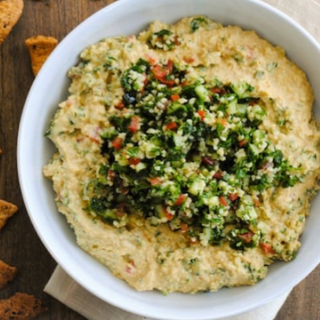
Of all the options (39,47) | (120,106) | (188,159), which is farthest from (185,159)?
(39,47)

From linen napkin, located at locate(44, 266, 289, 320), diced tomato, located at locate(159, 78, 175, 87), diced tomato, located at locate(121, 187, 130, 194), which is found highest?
diced tomato, located at locate(159, 78, 175, 87)

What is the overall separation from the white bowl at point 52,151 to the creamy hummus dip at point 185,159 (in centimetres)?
7

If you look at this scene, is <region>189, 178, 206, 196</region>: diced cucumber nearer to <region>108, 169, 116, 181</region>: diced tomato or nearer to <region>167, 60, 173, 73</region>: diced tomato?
<region>108, 169, 116, 181</region>: diced tomato

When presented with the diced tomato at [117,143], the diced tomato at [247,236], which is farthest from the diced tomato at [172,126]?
the diced tomato at [247,236]

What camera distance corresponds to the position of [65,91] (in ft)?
8.93

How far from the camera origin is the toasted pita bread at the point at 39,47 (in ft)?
9.57

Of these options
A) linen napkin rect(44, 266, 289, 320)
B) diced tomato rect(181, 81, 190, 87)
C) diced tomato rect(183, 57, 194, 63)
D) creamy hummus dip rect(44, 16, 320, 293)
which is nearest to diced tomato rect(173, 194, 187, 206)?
creamy hummus dip rect(44, 16, 320, 293)

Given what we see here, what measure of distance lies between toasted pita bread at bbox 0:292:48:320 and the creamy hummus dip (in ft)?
1.99

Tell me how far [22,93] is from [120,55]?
773 mm

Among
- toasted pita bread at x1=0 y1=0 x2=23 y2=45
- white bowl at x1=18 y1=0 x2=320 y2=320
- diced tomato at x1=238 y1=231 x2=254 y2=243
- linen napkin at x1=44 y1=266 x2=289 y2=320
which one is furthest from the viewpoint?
linen napkin at x1=44 y1=266 x2=289 y2=320

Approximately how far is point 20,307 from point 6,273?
191 millimetres

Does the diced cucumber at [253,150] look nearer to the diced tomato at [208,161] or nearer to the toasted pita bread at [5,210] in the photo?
Result: the diced tomato at [208,161]

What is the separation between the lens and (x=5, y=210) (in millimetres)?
2996

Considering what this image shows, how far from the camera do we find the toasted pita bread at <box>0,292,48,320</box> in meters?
3.00
